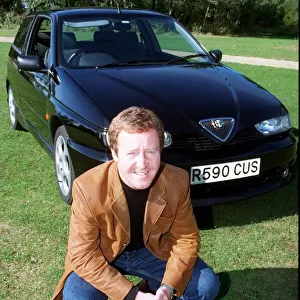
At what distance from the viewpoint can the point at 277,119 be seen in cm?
346

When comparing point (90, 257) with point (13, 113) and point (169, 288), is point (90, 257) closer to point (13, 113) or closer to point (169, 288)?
point (169, 288)

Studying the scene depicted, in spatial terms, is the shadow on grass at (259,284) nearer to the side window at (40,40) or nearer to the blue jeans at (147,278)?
the blue jeans at (147,278)

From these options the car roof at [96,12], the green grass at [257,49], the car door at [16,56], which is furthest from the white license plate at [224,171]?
the green grass at [257,49]

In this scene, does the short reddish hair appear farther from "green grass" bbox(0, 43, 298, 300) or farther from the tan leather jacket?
"green grass" bbox(0, 43, 298, 300)

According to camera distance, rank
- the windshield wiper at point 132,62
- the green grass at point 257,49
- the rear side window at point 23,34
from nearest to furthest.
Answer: the windshield wiper at point 132,62, the rear side window at point 23,34, the green grass at point 257,49

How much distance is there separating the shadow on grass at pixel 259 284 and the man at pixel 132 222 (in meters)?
0.59

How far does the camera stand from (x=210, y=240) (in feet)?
10.6

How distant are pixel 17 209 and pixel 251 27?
42.4 meters

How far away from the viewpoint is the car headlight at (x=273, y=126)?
3.36 metres

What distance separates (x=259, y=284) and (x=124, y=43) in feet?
8.28

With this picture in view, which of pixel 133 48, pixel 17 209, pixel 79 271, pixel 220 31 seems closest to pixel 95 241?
pixel 79 271

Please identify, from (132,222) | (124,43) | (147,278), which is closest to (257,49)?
(124,43)

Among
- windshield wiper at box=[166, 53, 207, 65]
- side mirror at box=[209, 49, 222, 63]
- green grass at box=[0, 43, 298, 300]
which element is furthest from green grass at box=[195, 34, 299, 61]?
green grass at box=[0, 43, 298, 300]

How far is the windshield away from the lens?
13.2ft
